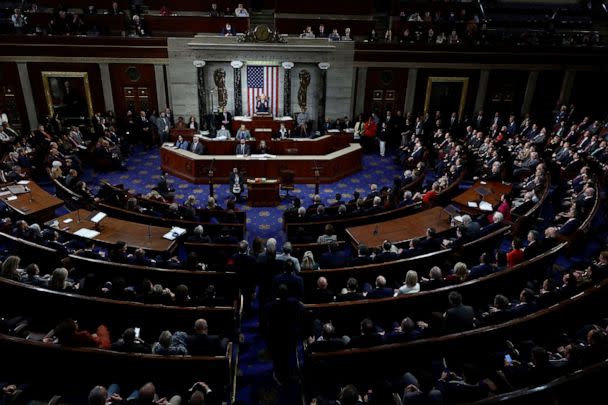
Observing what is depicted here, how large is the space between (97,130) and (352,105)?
381 inches

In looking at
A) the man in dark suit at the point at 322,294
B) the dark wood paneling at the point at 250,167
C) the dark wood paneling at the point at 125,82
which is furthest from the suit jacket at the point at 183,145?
the man in dark suit at the point at 322,294

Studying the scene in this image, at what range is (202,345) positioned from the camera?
18.5ft

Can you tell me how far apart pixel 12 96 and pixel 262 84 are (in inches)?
367

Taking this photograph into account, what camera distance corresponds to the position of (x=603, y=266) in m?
6.93

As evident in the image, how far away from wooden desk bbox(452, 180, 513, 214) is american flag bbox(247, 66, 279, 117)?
8938 mm

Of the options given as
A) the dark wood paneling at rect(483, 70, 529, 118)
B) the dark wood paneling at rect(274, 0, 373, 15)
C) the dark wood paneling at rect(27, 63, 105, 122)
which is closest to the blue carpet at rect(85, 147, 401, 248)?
the dark wood paneling at rect(27, 63, 105, 122)

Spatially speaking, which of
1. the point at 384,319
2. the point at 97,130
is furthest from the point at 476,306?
the point at 97,130

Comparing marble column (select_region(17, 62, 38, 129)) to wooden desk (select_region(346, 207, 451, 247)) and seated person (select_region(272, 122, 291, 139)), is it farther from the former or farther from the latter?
wooden desk (select_region(346, 207, 451, 247))

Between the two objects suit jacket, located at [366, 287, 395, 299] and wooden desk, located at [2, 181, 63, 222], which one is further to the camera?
wooden desk, located at [2, 181, 63, 222]

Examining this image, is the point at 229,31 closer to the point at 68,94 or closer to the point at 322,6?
the point at 322,6

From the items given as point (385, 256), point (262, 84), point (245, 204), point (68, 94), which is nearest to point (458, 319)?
point (385, 256)

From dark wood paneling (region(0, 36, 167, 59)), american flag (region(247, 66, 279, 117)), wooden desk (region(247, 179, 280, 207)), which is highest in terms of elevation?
dark wood paneling (region(0, 36, 167, 59))

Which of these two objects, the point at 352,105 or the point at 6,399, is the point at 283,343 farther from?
the point at 352,105

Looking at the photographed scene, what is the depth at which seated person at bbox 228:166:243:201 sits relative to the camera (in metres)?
12.7
